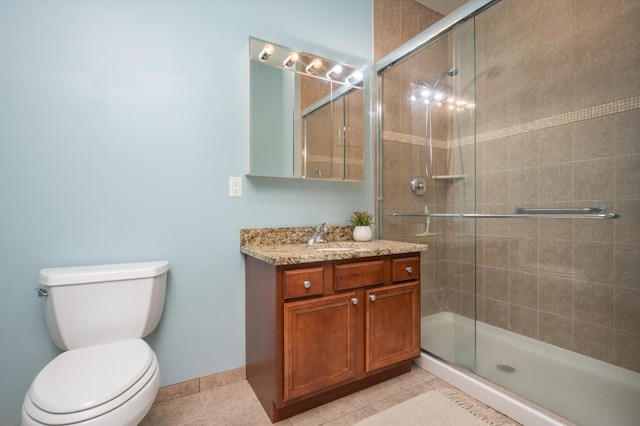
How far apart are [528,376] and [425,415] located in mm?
706

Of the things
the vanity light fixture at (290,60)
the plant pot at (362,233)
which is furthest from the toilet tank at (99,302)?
the vanity light fixture at (290,60)

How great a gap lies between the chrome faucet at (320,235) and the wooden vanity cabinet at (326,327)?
1.40 ft

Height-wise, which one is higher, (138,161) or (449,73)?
(449,73)

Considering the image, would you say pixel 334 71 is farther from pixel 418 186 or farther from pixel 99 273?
pixel 99 273

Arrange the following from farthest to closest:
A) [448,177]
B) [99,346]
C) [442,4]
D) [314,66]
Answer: [442,4], [448,177], [314,66], [99,346]

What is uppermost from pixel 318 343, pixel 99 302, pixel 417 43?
pixel 417 43

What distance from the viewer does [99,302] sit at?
1.31 m

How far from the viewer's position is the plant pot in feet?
6.83

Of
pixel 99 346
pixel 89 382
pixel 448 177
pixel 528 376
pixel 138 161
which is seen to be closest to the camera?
pixel 89 382

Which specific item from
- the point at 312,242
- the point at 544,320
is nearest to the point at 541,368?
the point at 544,320

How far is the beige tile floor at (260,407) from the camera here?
1.45m

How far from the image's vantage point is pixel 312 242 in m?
1.95

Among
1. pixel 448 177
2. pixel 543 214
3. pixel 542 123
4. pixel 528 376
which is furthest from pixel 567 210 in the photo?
pixel 528 376

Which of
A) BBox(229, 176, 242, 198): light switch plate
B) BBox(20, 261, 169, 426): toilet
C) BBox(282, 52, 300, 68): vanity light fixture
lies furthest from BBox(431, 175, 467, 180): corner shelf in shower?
BBox(20, 261, 169, 426): toilet
